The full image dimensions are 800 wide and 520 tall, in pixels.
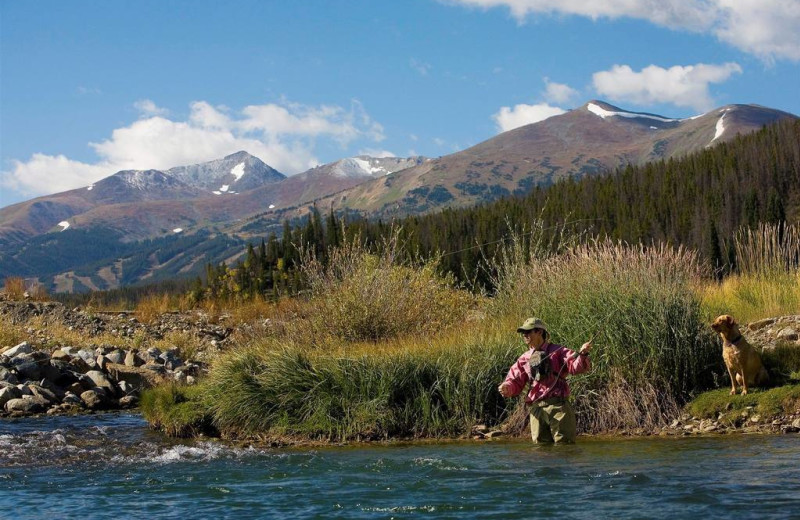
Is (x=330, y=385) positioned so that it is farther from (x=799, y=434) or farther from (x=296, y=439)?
(x=799, y=434)

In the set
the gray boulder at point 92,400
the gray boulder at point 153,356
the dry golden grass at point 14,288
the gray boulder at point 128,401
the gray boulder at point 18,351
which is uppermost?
the dry golden grass at point 14,288

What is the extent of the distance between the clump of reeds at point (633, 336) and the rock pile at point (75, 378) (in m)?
9.11

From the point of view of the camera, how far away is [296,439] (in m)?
13.4

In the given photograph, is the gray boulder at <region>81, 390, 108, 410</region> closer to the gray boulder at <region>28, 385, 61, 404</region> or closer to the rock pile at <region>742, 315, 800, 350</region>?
the gray boulder at <region>28, 385, 61, 404</region>

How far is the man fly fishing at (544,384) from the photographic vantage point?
1121 centimetres

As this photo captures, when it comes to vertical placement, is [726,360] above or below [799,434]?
above

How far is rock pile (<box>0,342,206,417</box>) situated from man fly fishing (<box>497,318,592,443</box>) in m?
9.63

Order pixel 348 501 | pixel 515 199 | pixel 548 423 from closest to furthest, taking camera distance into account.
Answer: pixel 348 501, pixel 548 423, pixel 515 199

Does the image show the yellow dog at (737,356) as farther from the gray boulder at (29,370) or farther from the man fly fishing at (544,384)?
the gray boulder at (29,370)

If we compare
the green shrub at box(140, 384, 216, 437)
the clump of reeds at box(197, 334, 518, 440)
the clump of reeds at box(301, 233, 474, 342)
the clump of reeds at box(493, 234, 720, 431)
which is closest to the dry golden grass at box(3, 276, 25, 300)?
the clump of reeds at box(301, 233, 474, 342)

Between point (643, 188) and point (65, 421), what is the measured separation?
109 meters

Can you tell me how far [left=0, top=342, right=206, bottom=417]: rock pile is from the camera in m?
17.5

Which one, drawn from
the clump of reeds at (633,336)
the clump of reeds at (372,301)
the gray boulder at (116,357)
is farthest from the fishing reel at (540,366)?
the gray boulder at (116,357)

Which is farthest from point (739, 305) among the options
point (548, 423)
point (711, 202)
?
point (711, 202)
